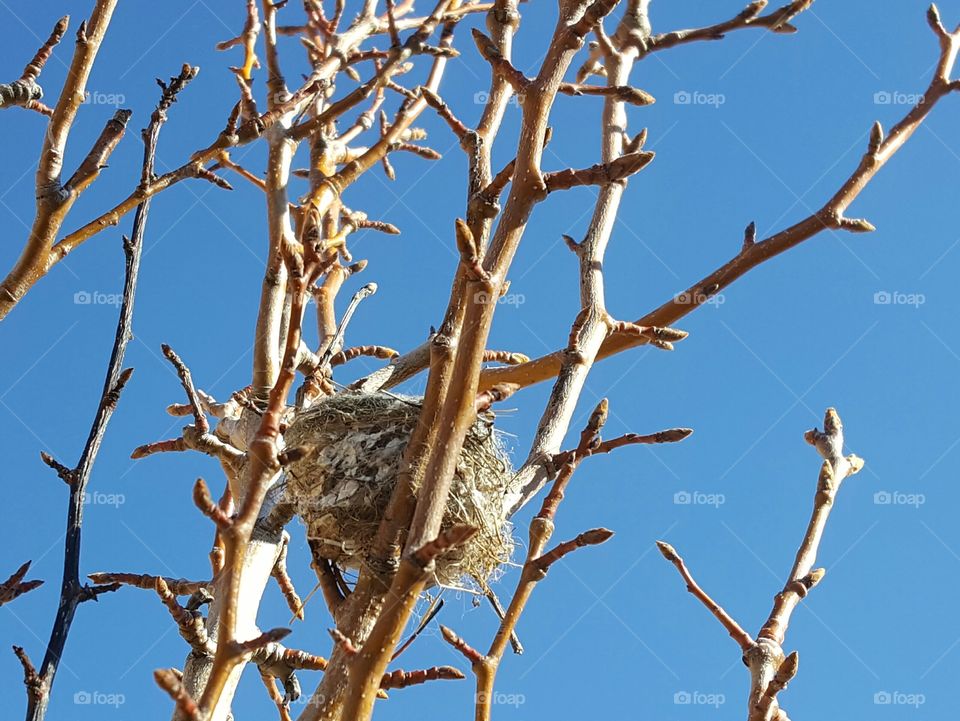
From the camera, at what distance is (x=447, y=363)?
2805 millimetres

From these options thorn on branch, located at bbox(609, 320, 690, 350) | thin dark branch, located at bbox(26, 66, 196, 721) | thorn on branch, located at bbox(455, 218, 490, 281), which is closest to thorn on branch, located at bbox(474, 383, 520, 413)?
thorn on branch, located at bbox(455, 218, 490, 281)

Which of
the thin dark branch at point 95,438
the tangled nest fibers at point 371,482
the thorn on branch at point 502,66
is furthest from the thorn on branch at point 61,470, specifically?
the thorn on branch at point 502,66

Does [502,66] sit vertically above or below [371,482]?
above

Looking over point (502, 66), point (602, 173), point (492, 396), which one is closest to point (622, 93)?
point (502, 66)

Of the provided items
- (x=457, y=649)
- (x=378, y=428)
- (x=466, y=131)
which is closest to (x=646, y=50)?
(x=466, y=131)

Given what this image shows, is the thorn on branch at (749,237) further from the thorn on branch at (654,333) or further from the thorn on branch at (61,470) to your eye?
the thorn on branch at (61,470)

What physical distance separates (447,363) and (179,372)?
0.77m

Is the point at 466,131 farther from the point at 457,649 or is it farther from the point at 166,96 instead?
the point at 457,649

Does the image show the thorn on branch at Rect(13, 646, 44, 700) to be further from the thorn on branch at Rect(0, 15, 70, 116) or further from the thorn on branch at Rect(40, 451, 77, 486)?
the thorn on branch at Rect(0, 15, 70, 116)

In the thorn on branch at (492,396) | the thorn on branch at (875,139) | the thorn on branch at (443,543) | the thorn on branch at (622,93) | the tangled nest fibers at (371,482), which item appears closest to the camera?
the thorn on branch at (443,543)

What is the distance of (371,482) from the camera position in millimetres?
3512

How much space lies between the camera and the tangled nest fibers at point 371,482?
3422 mm

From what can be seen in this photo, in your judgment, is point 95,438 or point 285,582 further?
point 285,582

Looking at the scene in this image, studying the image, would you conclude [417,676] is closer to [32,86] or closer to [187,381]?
[187,381]
